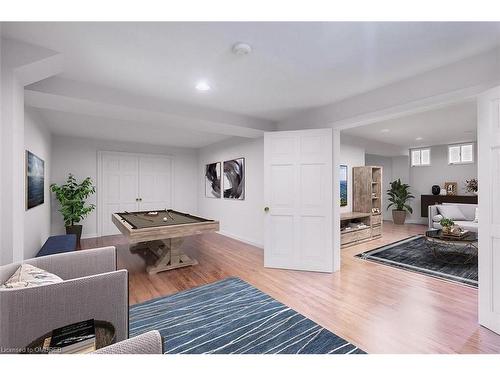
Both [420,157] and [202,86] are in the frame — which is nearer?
[202,86]

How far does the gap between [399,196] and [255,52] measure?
22.8 feet

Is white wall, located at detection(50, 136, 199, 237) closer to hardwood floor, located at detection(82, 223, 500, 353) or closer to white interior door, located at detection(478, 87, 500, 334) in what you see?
hardwood floor, located at detection(82, 223, 500, 353)

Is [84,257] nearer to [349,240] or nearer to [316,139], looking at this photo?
[316,139]

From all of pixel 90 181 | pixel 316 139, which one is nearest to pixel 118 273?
pixel 316 139

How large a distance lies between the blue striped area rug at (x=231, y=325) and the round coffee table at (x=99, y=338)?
673 mm

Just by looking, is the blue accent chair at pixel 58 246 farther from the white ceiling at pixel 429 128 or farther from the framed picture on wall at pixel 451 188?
the framed picture on wall at pixel 451 188

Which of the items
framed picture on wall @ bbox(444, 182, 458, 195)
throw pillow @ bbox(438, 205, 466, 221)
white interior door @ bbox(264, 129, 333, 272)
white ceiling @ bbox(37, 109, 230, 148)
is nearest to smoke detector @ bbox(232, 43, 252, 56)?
white interior door @ bbox(264, 129, 333, 272)

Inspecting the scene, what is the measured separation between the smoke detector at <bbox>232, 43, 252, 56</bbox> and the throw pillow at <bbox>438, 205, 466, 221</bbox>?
599 centimetres

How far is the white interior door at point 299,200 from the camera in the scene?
10.9 feet

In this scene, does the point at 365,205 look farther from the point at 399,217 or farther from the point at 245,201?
the point at 245,201

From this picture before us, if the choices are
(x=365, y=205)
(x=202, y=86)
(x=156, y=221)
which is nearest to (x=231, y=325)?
(x=156, y=221)

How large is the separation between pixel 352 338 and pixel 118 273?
1.78 metres

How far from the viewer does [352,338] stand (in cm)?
186

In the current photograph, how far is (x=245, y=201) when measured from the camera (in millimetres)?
5082
